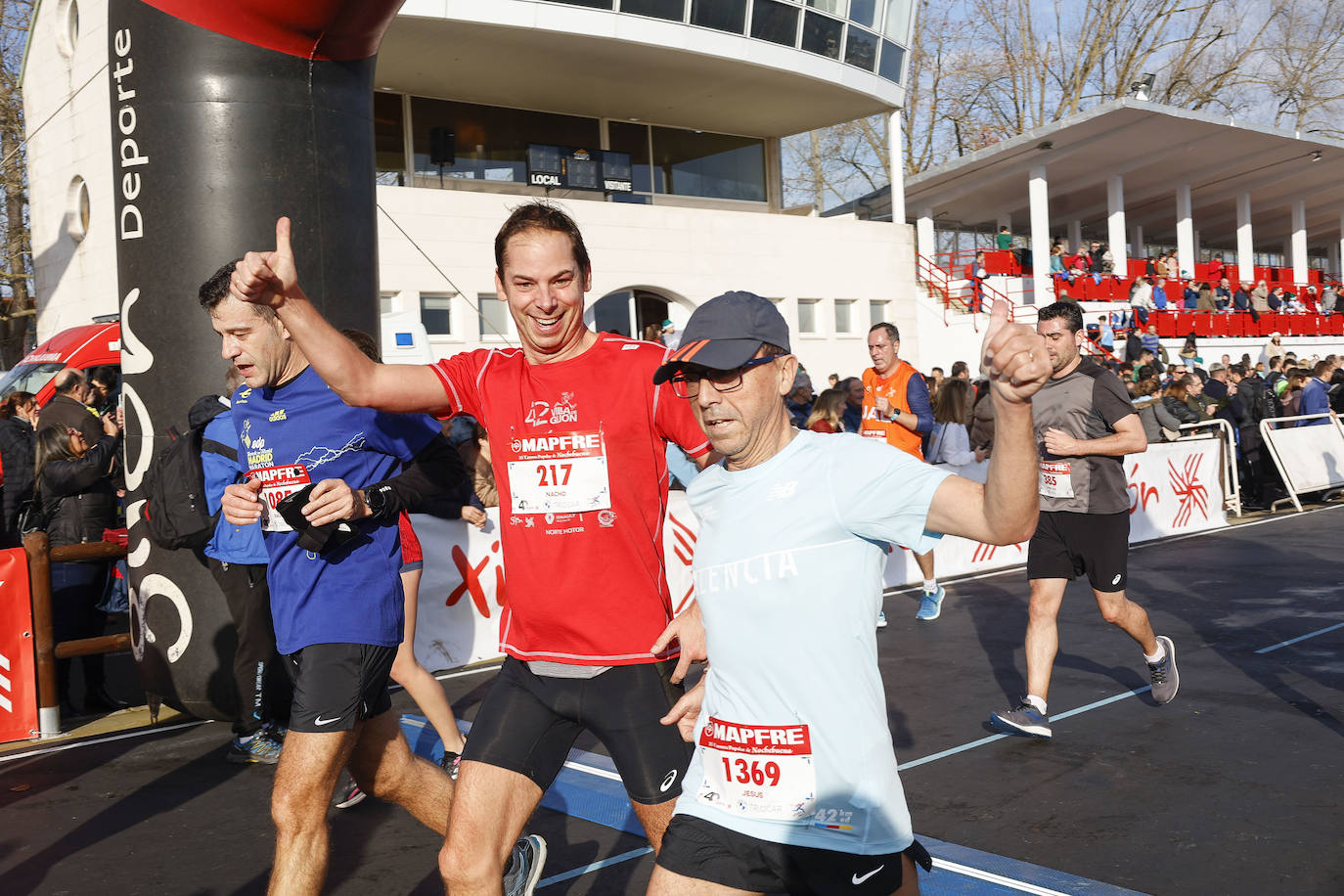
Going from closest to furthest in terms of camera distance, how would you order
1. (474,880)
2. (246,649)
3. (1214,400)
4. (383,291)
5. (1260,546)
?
(474,880)
(246,649)
(1260,546)
(1214,400)
(383,291)

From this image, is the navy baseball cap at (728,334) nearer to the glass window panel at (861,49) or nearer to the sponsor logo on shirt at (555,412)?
the sponsor logo on shirt at (555,412)

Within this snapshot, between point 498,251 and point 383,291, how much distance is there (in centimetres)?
1662

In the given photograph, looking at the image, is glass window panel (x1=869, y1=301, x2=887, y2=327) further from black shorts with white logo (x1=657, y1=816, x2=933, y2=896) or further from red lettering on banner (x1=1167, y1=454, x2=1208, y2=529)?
black shorts with white logo (x1=657, y1=816, x2=933, y2=896)

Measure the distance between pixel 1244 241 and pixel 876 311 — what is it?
19849 millimetres

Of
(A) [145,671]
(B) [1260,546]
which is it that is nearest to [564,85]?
(B) [1260,546]

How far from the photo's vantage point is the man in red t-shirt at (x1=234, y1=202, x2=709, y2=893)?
3049 mm

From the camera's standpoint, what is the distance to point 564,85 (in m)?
23.0

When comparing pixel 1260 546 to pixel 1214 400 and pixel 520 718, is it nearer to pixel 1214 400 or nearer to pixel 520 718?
pixel 1214 400

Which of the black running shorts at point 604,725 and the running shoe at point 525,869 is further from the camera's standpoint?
the running shoe at point 525,869

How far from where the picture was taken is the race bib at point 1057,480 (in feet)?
20.2

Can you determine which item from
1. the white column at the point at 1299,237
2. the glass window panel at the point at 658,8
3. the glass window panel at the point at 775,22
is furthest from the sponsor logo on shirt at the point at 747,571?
the white column at the point at 1299,237

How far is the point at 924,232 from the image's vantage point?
110 ft

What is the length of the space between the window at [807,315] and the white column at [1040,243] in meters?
6.84

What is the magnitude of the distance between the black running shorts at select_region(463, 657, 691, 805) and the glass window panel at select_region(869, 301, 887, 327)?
76.4 ft
